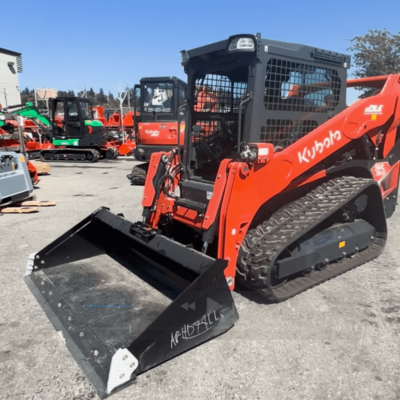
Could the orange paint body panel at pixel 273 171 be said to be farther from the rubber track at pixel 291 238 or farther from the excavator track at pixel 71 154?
the excavator track at pixel 71 154

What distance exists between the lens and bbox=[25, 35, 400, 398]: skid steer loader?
8.91ft

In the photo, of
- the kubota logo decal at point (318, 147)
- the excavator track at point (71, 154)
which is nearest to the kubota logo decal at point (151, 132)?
the kubota logo decal at point (318, 147)

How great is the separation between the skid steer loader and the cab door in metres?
12.7

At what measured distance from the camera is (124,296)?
3.32m

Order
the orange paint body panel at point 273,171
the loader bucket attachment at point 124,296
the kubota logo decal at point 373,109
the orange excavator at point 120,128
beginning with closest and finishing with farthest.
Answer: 1. the loader bucket attachment at point 124,296
2. the orange paint body panel at point 273,171
3. the kubota logo decal at point 373,109
4. the orange excavator at point 120,128

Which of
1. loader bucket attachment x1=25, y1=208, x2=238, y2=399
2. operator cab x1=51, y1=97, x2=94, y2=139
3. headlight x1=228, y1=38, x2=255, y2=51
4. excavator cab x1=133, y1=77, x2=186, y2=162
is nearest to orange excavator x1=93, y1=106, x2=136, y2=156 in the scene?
operator cab x1=51, y1=97, x2=94, y2=139

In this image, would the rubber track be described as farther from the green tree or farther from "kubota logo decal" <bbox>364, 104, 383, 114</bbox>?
the green tree

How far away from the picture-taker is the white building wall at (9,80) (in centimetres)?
3558

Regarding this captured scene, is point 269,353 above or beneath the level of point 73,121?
beneath

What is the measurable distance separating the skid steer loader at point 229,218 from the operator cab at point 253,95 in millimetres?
13

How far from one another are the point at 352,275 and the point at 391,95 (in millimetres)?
2117

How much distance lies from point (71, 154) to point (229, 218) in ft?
47.6

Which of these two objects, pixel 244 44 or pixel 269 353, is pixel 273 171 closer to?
pixel 244 44

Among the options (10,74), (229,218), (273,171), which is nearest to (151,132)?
(273,171)
